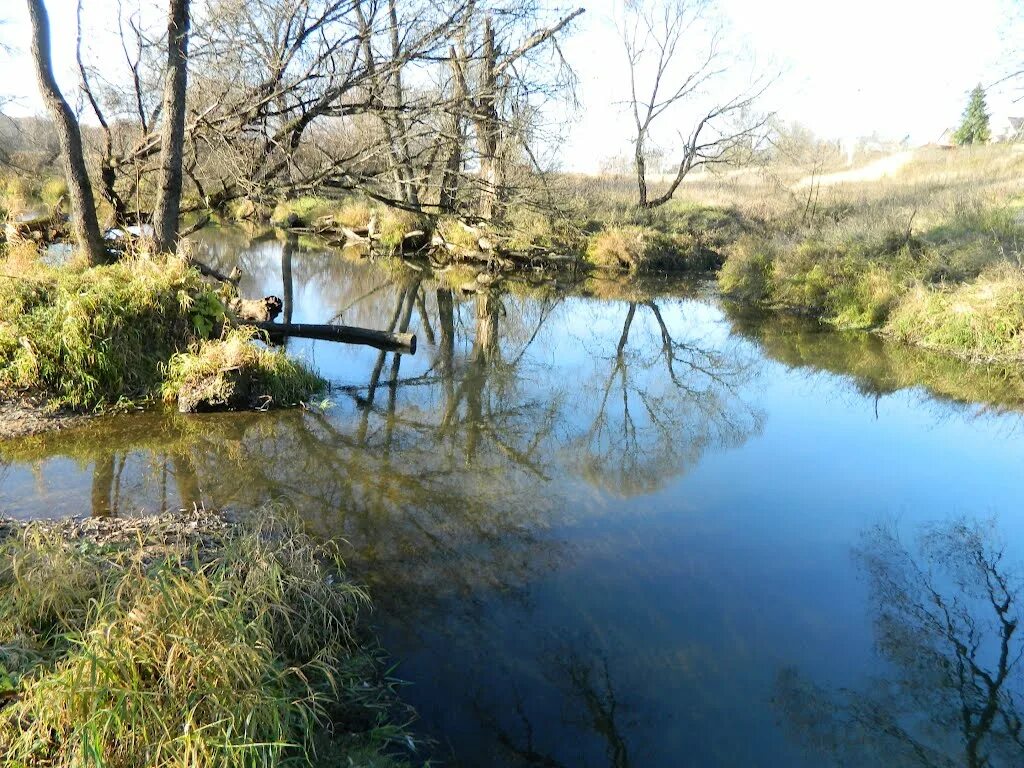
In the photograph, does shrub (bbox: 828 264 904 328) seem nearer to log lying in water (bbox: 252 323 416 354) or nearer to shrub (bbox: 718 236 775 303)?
shrub (bbox: 718 236 775 303)

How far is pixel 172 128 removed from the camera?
850 cm

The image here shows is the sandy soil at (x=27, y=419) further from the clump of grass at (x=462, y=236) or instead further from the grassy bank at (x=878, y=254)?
the clump of grass at (x=462, y=236)

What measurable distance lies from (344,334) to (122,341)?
3.13m

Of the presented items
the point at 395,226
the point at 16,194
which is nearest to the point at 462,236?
the point at 395,226

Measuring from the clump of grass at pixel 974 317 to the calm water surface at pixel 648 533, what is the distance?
104 centimetres

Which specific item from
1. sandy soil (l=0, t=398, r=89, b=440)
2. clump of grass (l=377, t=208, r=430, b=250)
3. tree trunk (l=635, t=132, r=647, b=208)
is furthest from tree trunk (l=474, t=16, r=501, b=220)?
tree trunk (l=635, t=132, r=647, b=208)

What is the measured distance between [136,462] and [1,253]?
454 cm

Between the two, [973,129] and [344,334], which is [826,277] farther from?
[973,129]

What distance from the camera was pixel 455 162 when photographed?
12.3 meters

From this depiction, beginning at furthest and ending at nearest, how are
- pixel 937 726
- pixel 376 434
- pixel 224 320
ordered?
pixel 224 320 < pixel 376 434 < pixel 937 726

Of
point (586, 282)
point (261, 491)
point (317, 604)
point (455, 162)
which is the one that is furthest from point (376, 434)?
point (586, 282)

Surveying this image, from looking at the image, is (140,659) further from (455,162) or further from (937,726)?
(455,162)

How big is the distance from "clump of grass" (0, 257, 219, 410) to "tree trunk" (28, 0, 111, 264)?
89 centimetres

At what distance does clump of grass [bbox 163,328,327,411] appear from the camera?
7141mm
